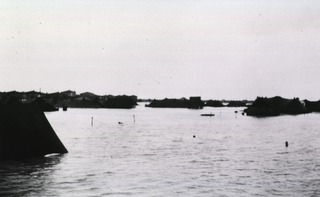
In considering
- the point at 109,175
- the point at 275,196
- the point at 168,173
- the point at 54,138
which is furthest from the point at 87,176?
the point at 275,196

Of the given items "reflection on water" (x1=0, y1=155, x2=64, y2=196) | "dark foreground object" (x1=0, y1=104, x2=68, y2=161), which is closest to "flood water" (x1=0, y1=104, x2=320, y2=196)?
"reflection on water" (x1=0, y1=155, x2=64, y2=196)

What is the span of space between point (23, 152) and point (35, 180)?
8.06 meters

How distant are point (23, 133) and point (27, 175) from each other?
5.86 meters

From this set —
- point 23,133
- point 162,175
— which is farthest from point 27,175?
point 162,175

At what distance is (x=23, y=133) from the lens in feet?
117

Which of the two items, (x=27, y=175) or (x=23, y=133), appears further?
(x=23, y=133)

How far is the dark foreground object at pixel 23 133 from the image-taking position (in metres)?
34.7

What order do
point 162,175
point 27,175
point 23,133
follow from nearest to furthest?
point 27,175 < point 162,175 < point 23,133

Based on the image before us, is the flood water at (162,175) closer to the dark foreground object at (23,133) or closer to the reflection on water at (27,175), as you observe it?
the reflection on water at (27,175)

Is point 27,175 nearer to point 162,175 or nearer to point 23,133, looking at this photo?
point 23,133

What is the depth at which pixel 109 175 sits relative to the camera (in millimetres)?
31875

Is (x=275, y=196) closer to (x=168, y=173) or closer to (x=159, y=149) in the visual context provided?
(x=168, y=173)

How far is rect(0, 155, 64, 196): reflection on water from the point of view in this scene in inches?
1010

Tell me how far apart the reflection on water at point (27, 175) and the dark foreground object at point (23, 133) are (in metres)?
0.81
